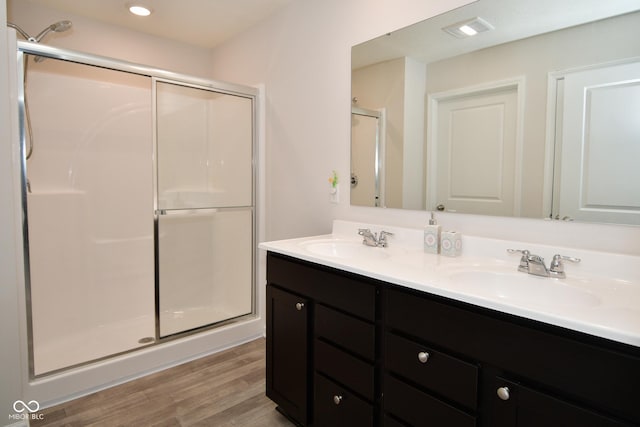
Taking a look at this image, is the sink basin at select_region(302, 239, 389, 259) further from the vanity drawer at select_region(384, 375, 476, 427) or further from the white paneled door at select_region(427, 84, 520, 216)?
the vanity drawer at select_region(384, 375, 476, 427)

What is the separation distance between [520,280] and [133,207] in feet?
9.06

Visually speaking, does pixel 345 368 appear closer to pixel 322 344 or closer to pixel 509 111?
pixel 322 344

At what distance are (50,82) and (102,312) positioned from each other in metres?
1.71

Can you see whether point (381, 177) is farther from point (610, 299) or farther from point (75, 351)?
point (75, 351)

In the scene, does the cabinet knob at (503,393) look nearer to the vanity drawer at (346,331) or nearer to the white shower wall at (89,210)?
the vanity drawer at (346,331)

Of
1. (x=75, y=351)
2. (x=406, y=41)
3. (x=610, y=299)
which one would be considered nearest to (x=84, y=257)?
(x=75, y=351)

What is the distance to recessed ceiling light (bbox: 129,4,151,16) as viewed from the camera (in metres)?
2.60

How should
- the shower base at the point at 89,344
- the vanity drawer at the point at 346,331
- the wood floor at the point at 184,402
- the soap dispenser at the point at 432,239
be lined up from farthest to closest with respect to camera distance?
the shower base at the point at 89,344, the wood floor at the point at 184,402, the soap dispenser at the point at 432,239, the vanity drawer at the point at 346,331

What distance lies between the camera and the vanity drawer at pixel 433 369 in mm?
1050

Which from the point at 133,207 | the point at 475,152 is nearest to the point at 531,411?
the point at 475,152

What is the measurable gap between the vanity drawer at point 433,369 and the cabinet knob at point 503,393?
6 centimetres

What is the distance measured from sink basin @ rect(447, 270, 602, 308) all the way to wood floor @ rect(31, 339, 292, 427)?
3.77ft

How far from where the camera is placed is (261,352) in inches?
102

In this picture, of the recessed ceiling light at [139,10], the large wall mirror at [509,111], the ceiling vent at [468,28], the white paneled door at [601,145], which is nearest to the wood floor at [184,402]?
the large wall mirror at [509,111]
